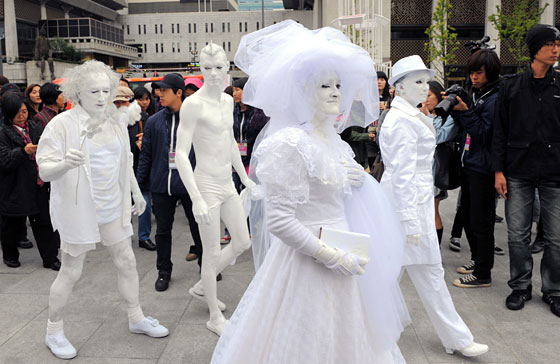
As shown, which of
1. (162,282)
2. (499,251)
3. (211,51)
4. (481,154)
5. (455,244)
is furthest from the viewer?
(455,244)

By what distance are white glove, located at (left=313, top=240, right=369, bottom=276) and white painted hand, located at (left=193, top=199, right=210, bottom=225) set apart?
1.55 meters

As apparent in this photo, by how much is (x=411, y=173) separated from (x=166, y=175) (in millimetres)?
2767

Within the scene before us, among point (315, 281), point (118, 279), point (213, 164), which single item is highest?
point (213, 164)

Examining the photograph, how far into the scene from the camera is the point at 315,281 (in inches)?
89.8

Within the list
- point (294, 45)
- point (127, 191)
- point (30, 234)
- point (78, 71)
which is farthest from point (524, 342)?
point (30, 234)

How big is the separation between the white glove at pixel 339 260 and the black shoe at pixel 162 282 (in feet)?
10.2

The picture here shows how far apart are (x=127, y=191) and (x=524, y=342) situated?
10.4ft

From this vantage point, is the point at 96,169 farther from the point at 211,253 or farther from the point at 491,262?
the point at 491,262

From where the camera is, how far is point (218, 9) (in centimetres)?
11412

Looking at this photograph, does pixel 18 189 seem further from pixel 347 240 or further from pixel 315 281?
pixel 347 240

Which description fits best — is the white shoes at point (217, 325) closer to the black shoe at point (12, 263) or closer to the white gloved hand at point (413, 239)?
the white gloved hand at point (413, 239)

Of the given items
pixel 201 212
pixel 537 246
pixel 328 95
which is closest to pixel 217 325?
pixel 201 212

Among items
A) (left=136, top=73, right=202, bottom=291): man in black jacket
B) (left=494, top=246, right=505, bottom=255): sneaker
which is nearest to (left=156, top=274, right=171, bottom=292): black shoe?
(left=136, top=73, right=202, bottom=291): man in black jacket

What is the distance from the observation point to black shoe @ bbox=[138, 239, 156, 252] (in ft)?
21.2
